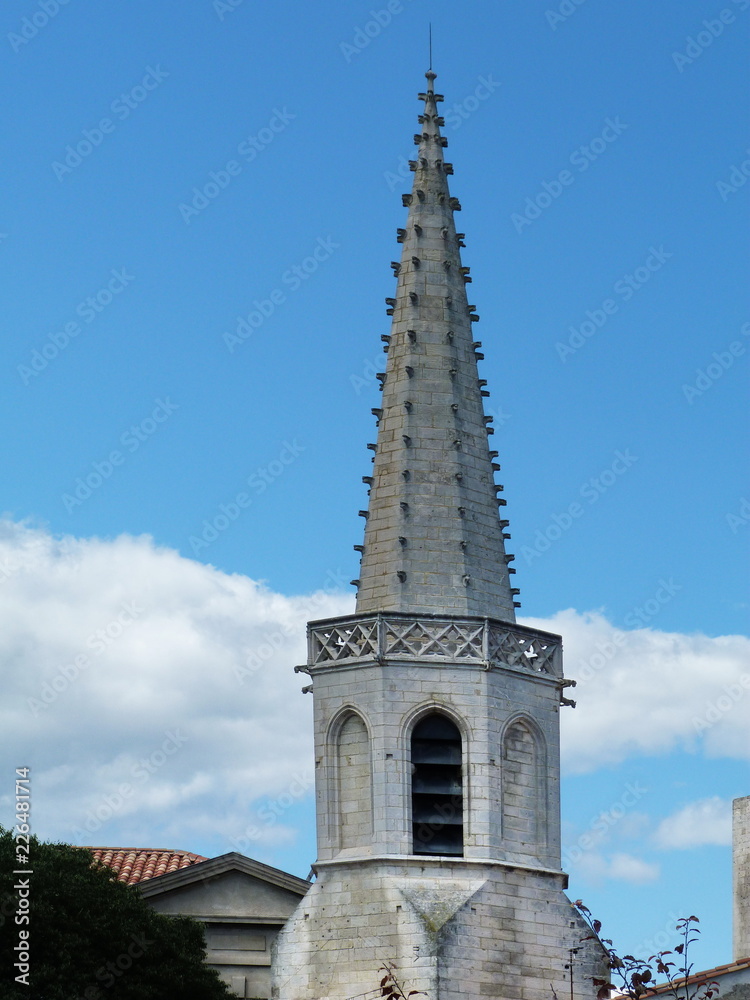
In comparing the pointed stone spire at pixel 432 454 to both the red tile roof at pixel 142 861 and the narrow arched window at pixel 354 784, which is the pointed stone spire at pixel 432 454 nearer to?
the narrow arched window at pixel 354 784

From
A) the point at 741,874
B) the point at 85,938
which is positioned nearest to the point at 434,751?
the point at 741,874

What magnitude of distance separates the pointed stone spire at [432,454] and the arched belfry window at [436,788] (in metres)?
2.36

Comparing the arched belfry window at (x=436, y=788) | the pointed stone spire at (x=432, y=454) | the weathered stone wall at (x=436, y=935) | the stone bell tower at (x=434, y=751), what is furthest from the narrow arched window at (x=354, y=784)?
the pointed stone spire at (x=432, y=454)

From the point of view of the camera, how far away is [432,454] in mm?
47438

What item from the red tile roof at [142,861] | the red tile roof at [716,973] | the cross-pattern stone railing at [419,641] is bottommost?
the red tile roof at [716,973]

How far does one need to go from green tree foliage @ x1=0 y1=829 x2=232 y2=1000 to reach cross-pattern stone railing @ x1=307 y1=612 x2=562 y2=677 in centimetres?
612

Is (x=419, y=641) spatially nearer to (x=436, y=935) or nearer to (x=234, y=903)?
(x=436, y=935)

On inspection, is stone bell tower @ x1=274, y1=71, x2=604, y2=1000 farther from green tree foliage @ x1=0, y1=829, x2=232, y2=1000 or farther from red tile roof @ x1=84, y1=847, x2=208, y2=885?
red tile roof @ x1=84, y1=847, x2=208, y2=885

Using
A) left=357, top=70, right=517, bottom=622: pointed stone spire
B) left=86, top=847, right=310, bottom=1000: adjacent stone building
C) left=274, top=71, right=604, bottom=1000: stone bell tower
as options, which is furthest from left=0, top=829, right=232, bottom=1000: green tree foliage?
left=357, top=70, right=517, bottom=622: pointed stone spire

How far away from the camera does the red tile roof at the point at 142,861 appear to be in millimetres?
51375

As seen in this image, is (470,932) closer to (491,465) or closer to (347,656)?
(347,656)

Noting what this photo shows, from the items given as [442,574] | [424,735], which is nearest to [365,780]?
[424,735]

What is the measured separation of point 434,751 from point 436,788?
0.71 metres

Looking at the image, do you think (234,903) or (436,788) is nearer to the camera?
(436,788)
